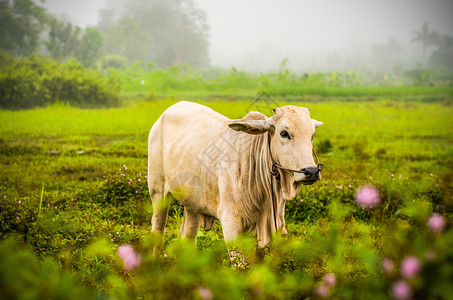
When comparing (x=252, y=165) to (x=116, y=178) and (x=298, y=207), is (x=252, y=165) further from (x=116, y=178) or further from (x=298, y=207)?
(x=116, y=178)

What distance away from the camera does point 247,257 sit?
64.6 inches

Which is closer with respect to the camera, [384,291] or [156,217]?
[384,291]

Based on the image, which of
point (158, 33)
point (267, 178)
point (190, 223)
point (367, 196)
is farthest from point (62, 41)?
point (267, 178)

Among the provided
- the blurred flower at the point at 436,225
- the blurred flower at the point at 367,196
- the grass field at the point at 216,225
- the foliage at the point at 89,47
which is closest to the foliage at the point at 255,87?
the grass field at the point at 216,225

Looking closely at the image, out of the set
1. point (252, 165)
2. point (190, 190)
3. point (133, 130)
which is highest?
point (252, 165)

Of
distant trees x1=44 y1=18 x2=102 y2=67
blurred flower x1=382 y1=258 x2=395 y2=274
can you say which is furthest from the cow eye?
distant trees x1=44 y1=18 x2=102 y2=67

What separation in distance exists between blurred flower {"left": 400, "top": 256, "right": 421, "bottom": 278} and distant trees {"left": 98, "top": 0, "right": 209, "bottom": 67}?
19.0 metres

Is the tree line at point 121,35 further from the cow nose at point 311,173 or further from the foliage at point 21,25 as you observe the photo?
the cow nose at point 311,173

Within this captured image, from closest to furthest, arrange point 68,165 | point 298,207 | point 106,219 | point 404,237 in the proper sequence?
1. point 404,237
2. point 106,219
3. point 298,207
4. point 68,165

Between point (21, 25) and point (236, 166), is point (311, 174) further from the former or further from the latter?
point (21, 25)

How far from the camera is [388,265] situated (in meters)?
1.15

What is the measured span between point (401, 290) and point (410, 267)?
0.08 metres

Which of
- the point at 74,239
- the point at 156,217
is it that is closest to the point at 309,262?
the point at 156,217

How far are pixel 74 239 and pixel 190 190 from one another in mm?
1401
